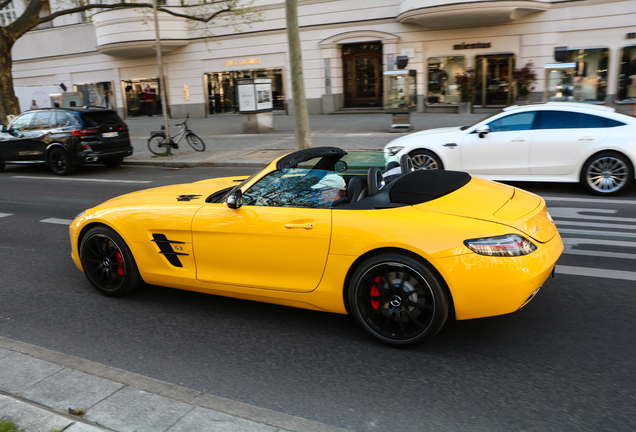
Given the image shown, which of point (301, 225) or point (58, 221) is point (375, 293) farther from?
point (58, 221)

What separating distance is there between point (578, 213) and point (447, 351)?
182 inches

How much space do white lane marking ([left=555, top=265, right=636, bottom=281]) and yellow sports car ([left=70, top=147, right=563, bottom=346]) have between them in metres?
1.19

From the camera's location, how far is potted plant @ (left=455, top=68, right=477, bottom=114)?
2273cm

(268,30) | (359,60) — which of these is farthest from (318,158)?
(268,30)

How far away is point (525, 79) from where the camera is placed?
857 inches

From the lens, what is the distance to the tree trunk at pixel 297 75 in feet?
43.7

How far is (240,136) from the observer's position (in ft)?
64.3

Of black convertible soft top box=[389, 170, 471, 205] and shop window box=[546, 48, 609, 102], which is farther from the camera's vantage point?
shop window box=[546, 48, 609, 102]

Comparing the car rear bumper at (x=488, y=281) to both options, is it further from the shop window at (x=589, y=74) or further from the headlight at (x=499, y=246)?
the shop window at (x=589, y=74)

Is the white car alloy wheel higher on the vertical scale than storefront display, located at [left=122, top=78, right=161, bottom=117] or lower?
lower

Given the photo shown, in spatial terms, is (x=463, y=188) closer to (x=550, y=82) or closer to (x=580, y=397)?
(x=580, y=397)

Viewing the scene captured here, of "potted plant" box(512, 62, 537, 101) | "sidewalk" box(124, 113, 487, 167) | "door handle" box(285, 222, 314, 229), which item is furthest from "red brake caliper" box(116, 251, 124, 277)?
"potted plant" box(512, 62, 537, 101)

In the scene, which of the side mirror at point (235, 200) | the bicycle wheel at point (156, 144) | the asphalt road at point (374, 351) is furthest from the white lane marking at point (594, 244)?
the bicycle wheel at point (156, 144)

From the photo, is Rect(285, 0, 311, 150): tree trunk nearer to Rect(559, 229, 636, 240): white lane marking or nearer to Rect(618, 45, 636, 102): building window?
Rect(559, 229, 636, 240): white lane marking
